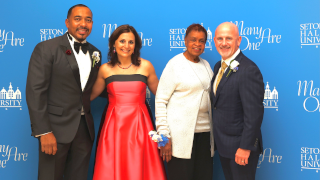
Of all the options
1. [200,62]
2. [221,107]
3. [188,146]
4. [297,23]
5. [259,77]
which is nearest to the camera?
[259,77]

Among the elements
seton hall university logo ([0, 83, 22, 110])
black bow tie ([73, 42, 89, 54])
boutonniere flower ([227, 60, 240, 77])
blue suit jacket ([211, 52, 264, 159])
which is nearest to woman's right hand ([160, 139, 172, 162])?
blue suit jacket ([211, 52, 264, 159])

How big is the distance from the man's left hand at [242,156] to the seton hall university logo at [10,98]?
2.24m

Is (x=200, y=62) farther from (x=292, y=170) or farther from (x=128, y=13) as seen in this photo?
(x=292, y=170)

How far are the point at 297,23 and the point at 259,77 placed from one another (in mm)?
1258

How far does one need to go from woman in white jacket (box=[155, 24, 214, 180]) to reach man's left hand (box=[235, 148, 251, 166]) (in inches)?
14.2

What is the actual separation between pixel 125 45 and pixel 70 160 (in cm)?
103

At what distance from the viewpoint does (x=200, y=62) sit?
207 cm

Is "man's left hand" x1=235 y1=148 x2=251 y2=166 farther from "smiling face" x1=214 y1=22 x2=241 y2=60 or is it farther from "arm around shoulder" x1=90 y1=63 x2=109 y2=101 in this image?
"arm around shoulder" x1=90 y1=63 x2=109 y2=101

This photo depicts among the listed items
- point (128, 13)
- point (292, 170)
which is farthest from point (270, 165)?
point (128, 13)

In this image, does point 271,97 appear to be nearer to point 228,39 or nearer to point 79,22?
point 228,39

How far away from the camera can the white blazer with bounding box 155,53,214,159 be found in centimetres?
192

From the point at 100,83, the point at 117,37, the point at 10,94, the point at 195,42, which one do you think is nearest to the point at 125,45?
the point at 117,37

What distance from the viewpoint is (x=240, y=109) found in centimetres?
169

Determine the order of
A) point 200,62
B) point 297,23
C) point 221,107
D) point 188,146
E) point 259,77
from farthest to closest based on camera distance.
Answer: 1. point 297,23
2. point 200,62
3. point 188,146
4. point 221,107
5. point 259,77
